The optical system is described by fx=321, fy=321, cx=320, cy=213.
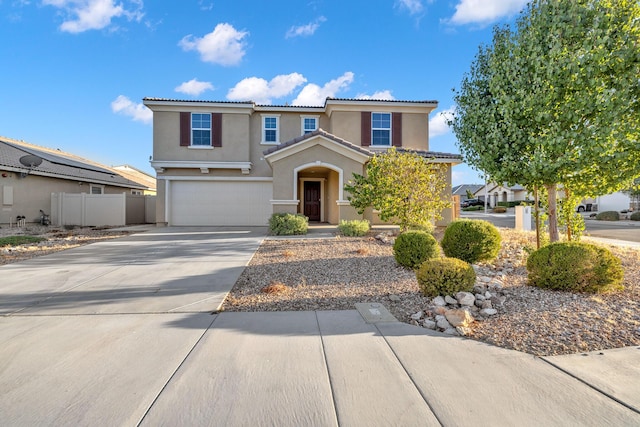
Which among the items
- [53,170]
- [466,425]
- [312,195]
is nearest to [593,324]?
[466,425]

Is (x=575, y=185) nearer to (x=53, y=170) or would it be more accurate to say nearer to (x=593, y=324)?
(x=593, y=324)

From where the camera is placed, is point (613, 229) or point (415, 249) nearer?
point (415, 249)

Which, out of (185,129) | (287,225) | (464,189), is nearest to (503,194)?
(464,189)

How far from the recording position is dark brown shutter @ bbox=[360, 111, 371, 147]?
53.3 ft

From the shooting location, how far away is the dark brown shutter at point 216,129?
16047mm

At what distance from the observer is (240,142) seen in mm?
16219

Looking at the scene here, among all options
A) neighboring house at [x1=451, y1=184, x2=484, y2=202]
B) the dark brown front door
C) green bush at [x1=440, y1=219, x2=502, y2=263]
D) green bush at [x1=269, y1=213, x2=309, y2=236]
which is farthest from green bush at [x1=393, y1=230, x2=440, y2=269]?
neighboring house at [x1=451, y1=184, x2=484, y2=202]

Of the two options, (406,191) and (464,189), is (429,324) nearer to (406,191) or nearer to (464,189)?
(406,191)

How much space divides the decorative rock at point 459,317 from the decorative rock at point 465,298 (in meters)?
0.37

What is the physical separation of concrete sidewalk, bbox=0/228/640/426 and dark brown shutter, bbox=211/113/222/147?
40.7ft

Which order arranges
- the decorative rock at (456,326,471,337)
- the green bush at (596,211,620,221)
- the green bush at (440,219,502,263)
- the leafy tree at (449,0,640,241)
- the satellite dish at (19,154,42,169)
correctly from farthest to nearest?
the green bush at (596,211,620,221) → the satellite dish at (19,154,42,169) → the green bush at (440,219,502,263) → the leafy tree at (449,0,640,241) → the decorative rock at (456,326,471,337)

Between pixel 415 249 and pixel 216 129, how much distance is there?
42.3 ft

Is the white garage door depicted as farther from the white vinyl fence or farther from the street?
the street

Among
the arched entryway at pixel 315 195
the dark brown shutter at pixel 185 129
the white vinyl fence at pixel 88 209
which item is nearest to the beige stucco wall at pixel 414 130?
the arched entryway at pixel 315 195
